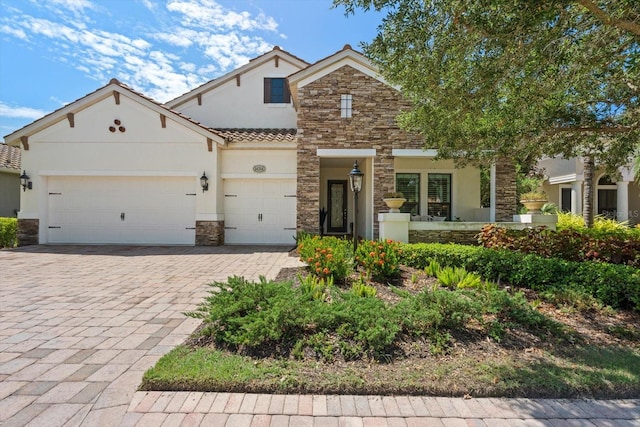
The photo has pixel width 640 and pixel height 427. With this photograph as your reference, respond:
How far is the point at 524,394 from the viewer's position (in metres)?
2.88

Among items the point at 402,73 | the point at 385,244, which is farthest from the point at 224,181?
the point at 402,73

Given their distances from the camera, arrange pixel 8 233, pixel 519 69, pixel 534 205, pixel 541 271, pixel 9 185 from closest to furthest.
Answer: pixel 519 69
pixel 541 271
pixel 534 205
pixel 8 233
pixel 9 185

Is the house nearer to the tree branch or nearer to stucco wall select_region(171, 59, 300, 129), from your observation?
stucco wall select_region(171, 59, 300, 129)

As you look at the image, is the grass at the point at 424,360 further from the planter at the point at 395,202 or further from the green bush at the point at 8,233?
the green bush at the point at 8,233

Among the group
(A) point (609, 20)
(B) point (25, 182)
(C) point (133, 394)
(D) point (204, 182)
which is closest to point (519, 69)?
(A) point (609, 20)

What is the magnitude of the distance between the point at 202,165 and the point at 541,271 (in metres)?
10.3

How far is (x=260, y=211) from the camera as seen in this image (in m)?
12.1

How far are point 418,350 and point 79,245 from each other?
41.1ft

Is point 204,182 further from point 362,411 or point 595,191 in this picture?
point 595,191

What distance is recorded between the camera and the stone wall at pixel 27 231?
11523 millimetres

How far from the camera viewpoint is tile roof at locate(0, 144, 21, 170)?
49.6 ft

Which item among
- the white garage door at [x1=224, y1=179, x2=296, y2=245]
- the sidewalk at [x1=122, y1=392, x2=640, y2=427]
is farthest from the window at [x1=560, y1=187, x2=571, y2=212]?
the sidewalk at [x1=122, y1=392, x2=640, y2=427]

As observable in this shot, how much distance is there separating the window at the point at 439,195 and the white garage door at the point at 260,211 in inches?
212

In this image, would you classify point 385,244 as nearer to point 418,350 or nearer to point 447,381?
point 418,350
